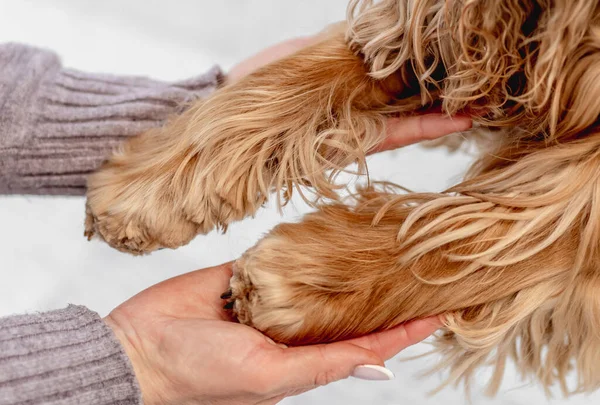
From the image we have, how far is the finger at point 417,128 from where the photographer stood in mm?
1178

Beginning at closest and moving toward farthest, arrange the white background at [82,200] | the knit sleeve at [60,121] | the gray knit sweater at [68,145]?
the gray knit sweater at [68,145] < the knit sleeve at [60,121] < the white background at [82,200]

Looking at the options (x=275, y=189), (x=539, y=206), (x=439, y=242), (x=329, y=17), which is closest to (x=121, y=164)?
(x=275, y=189)

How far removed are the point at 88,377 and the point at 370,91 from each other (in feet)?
1.90

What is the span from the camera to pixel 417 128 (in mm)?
1205

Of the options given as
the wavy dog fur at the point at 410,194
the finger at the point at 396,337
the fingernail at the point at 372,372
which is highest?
the wavy dog fur at the point at 410,194

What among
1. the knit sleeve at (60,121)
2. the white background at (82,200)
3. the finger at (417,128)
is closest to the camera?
the finger at (417,128)

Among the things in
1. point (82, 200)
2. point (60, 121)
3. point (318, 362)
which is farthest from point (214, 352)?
point (82, 200)

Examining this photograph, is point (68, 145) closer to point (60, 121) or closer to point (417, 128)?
point (60, 121)

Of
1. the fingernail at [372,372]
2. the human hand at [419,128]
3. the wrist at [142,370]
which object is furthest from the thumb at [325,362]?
the human hand at [419,128]

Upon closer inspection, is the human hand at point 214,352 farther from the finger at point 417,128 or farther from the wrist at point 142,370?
the finger at point 417,128

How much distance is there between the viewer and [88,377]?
107 cm

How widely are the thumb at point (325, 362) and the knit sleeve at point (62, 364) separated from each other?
0.79ft

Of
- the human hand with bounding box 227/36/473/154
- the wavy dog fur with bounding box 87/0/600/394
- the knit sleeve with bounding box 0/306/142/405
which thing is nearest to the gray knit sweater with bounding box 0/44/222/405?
the knit sleeve with bounding box 0/306/142/405

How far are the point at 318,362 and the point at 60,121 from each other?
0.72 metres
